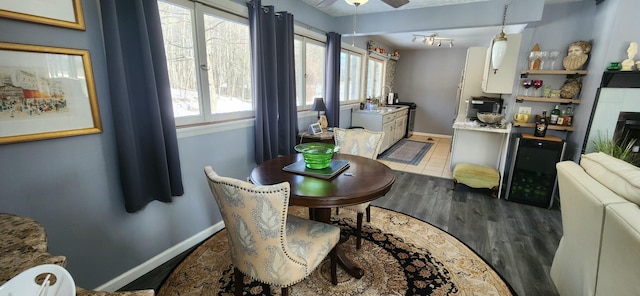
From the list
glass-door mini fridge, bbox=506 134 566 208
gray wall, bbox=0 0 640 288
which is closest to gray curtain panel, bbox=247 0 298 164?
gray wall, bbox=0 0 640 288

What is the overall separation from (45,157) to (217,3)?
1.57 m

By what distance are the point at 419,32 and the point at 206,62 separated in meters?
3.67

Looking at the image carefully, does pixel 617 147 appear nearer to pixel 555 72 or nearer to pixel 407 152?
pixel 555 72

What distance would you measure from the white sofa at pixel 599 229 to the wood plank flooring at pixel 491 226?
11.9 inches

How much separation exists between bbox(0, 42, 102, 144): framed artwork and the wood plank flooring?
43.8 inches

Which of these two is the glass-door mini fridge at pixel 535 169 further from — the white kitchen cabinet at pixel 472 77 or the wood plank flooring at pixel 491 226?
the white kitchen cabinet at pixel 472 77

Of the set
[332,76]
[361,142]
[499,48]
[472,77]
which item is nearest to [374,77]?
[472,77]

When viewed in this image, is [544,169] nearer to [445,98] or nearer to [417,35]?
[417,35]

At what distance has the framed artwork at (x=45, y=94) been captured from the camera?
4.12ft

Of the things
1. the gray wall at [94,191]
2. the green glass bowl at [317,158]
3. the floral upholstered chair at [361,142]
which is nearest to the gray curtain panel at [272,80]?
the gray wall at [94,191]

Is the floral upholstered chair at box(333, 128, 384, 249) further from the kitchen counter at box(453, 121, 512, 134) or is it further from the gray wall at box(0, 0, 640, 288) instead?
the kitchen counter at box(453, 121, 512, 134)

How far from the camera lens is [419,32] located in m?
4.50

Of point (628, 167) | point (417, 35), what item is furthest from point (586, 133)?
point (417, 35)

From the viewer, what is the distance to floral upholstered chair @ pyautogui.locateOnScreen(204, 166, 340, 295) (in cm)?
113
